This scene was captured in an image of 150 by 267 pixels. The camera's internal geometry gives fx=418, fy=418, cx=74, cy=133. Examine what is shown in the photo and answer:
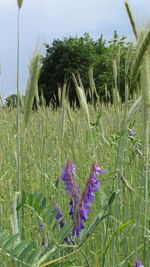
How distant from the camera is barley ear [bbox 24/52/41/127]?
0.85m

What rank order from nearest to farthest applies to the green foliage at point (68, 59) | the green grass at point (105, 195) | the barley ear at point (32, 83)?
the barley ear at point (32, 83) < the green grass at point (105, 195) < the green foliage at point (68, 59)

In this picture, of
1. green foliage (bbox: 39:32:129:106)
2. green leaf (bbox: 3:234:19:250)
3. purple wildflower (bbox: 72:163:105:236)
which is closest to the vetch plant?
purple wildflower (bbox: 72:163:105:236)

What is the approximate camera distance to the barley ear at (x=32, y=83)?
85 cm

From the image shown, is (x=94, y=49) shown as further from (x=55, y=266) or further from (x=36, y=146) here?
(x=55, y=266)

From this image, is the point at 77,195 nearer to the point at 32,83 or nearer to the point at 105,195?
the point at 105,195

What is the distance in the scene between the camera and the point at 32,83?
0.87 meters

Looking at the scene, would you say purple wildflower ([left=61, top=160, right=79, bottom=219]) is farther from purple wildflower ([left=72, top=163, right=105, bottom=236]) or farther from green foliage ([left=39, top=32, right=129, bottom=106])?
green foliage ([left=39, top=32, right=129, bottom=106])

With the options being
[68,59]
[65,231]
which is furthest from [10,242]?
[68,59]

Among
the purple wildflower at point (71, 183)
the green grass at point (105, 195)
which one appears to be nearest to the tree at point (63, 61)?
the green grass at point (105, 195)

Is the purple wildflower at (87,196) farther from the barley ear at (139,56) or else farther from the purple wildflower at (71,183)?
the barley ear at (139,56)

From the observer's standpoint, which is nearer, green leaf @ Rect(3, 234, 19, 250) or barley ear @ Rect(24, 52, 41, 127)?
green leaf @ Rect(3, 234, 19, 250)

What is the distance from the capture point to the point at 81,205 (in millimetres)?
839

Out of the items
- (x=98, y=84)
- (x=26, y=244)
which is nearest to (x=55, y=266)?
(x=26, y=244)

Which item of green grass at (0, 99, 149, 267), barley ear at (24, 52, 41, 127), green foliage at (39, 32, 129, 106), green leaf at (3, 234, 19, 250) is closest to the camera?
green leaf at (3, 234, 19, 250)
